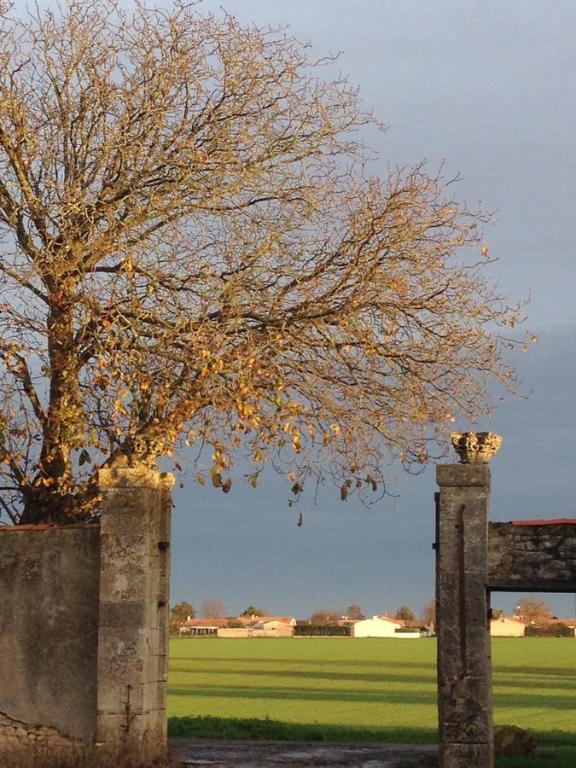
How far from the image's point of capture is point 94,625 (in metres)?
18.1

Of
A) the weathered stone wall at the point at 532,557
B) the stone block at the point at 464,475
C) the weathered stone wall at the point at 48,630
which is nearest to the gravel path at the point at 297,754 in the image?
the weathered stone wall at the point at 48,630

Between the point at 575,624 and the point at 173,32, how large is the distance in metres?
121

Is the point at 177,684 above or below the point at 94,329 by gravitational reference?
below

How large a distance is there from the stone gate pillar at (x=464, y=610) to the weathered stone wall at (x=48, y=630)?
192 inches

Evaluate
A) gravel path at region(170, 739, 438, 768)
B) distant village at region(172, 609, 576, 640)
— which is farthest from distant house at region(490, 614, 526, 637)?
gravel path at region(170, 739, 438, 768)

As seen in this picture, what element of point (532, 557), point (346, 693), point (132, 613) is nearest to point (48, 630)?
point (132, 613)

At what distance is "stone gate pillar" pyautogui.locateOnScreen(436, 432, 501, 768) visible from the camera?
18062mm

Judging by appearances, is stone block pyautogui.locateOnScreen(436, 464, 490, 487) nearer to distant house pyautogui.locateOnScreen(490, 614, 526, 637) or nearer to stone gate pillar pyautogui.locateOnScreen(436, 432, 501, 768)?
stone gate pillar pyautogui.locateOnScreen(436, 432, 501, 768)

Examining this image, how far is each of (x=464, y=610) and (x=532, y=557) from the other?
126 centimetres

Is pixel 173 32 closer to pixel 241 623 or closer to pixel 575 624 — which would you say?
pixel 575 624

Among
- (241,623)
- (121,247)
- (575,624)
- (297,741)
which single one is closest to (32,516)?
(121,247)

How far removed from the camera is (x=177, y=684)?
178ft

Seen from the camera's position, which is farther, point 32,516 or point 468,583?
point 32,516

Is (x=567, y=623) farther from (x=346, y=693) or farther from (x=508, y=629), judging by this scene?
Answer: (x=346, y=693)
